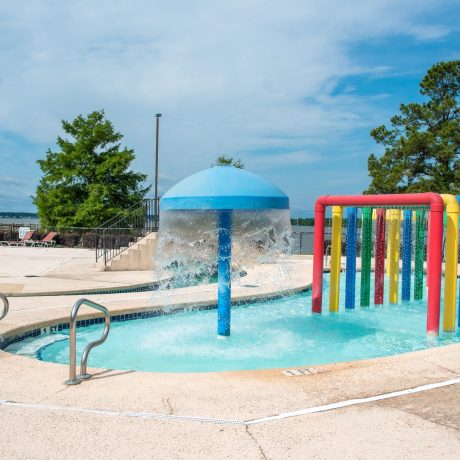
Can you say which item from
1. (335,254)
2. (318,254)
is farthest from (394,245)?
(318,254)

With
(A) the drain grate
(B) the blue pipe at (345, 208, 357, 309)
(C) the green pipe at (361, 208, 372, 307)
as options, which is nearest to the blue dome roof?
(A) the drain grate

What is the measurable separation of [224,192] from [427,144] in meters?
25.2

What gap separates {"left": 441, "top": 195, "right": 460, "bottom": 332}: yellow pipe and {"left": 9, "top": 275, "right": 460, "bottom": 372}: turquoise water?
0.30 metres

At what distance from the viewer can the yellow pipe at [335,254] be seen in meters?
10.9

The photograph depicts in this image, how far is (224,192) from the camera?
7434 millimetres

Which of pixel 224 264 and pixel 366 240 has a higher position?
pixel 366 240

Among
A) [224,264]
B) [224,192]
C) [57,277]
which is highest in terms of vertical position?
[224,192]

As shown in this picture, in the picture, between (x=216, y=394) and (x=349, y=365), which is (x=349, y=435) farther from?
(x=349, y=365)

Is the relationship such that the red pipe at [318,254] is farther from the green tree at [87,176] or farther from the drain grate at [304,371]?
the green tree at [87,176]

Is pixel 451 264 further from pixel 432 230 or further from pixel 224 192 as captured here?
pixel 224 192

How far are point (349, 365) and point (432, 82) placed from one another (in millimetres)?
29565

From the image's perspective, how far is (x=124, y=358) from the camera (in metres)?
7.46

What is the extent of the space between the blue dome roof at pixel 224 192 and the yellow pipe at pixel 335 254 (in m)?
3.29

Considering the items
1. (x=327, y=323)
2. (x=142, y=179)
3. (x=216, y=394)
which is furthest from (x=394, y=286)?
(x=142, y=179)
